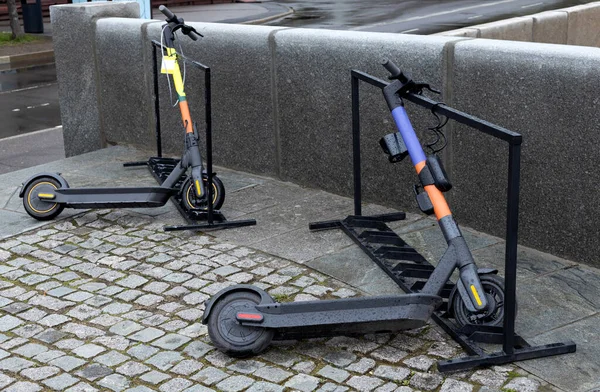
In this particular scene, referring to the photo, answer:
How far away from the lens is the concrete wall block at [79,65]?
31.6ft

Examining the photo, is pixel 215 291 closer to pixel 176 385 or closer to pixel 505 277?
pixel 176 385

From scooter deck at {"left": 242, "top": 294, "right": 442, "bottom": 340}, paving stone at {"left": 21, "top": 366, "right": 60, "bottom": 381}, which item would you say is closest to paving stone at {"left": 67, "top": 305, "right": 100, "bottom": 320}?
paving stone at {"left": 21, "top": 366, "right": 60, "bottom": 381}

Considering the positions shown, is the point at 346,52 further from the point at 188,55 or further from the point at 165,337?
the point at 165,337

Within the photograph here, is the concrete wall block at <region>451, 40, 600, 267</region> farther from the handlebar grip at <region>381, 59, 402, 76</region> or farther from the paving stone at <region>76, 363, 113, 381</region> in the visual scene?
the paving stone at <region>76, 363, 113, 381</region>

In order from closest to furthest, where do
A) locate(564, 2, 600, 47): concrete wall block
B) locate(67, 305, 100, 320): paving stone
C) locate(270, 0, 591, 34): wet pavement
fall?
1. locate(67, 305, 100, 320): paving stone
2. locate(564, 2, 600, 47): concrete wall block
3. locate(270, 0, 591, 34): wet pavement

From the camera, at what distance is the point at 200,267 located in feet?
20.2

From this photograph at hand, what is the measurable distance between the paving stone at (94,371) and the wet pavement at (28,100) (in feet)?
27.7

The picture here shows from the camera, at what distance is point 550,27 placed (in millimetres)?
11836

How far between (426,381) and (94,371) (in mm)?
1625

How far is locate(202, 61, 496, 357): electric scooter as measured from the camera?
479 centimetres

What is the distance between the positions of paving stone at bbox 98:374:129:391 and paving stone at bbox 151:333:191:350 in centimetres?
37

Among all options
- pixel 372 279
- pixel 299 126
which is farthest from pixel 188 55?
pixel 372 279

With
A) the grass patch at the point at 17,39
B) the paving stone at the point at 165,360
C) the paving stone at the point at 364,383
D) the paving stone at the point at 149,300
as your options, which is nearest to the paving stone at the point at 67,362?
the paving stone at the point at 165,360

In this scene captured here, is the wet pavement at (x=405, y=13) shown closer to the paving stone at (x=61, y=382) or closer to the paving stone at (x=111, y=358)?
the paving stone at (x=111, y=358)
